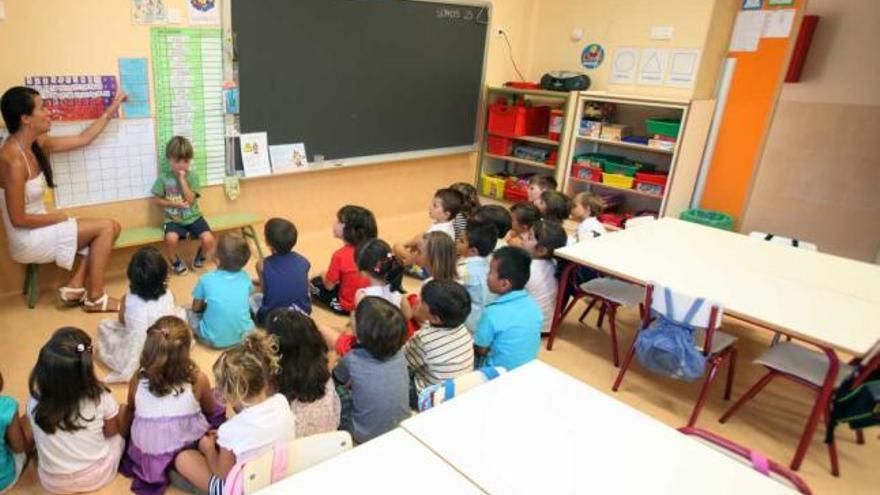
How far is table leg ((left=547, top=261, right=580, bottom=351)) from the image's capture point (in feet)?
10.4

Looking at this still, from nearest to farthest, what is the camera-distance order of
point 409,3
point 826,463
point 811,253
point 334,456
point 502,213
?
point 334,456 < point 826,463 < point 811,253 < point 502,213 < point 409,3

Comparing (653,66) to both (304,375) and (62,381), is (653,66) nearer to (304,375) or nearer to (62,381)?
(304,375)

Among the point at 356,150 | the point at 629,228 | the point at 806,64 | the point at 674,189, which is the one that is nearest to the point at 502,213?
the point at 629,228

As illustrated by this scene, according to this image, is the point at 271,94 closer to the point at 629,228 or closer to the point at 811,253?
the point at 629,228

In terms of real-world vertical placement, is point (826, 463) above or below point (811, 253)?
below

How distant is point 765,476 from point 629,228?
7.84 ft

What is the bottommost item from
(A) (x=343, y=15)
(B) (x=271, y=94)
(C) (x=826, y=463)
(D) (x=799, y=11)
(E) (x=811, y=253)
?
(C) (x=826, y=463)

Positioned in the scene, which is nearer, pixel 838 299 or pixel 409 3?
pixel 838 299

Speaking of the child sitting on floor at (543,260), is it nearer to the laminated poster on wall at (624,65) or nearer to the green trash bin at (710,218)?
the green trash bin at (710,218)

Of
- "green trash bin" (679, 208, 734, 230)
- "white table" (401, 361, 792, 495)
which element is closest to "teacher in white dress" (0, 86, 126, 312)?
"white table" (401, 361, 792, 495)

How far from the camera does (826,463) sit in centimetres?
259

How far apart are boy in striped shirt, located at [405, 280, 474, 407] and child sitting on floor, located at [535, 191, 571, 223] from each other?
1.81 m

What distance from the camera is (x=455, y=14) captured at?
500cm

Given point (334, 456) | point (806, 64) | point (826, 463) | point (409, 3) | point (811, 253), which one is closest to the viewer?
point (334, 456)
